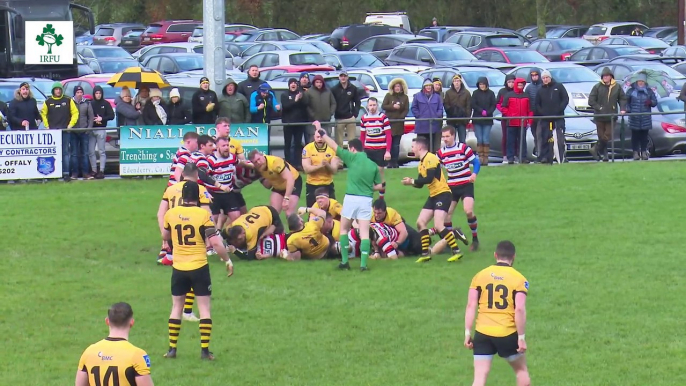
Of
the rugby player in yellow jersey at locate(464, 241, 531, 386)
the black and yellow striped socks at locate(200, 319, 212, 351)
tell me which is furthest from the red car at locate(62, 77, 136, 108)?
the rugby player in yellow jersey at locate(464, 241, 531, 386)

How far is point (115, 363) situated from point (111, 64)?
32635mm

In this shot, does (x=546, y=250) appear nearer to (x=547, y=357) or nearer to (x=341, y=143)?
(x=547, y=357)

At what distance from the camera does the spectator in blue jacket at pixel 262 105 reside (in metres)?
27.1

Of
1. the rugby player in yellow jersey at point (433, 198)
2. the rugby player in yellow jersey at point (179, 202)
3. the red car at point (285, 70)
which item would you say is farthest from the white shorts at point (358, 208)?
the red car at point (285, 70)

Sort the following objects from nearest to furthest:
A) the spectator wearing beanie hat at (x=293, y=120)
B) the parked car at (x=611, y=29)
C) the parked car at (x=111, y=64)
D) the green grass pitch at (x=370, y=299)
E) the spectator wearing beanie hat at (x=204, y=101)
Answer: the green grass pitch at (x=370, y=299)
the spectator wearing beanie hat at (x=204, y=101)
the spectator wearing beanie hat at (x=293, y=120)
the parked car at (x=111, y=64)
the parked car at (x=611, y=29)

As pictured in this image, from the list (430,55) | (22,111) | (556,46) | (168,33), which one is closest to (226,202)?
(22,111)

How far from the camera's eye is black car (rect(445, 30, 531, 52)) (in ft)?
159

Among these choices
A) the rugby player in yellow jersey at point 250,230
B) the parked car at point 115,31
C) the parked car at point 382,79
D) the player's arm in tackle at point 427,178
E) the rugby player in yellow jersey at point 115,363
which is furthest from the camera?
the parked car at point 115,31

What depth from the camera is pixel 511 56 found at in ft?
144

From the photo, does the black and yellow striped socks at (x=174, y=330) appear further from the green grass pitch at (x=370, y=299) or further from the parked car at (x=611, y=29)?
the parked car at (x=611, y=29)

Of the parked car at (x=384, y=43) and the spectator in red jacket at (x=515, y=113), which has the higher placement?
the parked car at (x=384, y=43)

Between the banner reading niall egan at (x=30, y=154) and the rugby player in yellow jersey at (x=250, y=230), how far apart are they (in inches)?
304

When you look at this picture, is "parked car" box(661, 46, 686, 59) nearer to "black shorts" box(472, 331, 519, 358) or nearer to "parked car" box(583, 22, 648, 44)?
"parked car" box(583, 22, 648, 44)

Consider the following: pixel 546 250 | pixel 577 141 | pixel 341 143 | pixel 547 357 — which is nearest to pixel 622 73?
pixel 577 141
